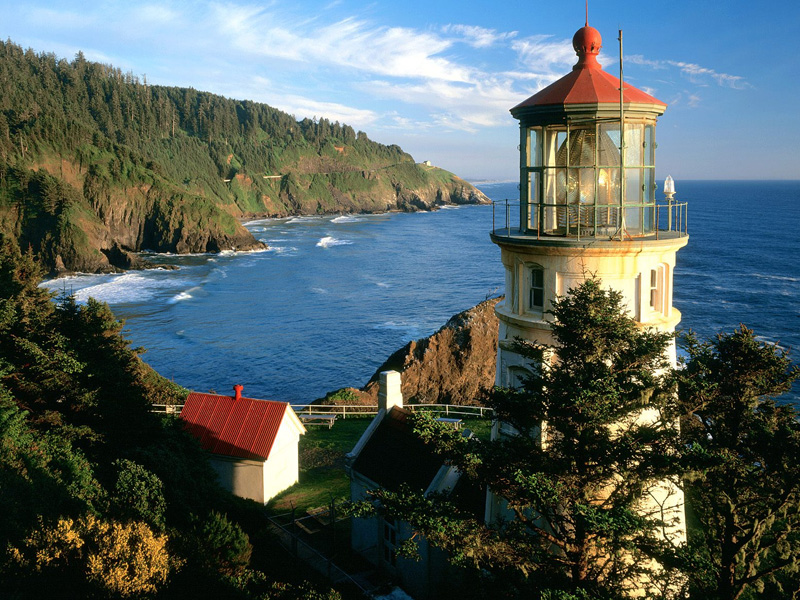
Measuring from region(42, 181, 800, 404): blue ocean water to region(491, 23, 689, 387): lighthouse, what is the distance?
63.1 ft

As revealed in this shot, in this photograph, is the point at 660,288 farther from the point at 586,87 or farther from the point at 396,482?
the point at 396,482

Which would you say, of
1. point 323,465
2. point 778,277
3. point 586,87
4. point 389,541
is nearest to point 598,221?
point 586,87

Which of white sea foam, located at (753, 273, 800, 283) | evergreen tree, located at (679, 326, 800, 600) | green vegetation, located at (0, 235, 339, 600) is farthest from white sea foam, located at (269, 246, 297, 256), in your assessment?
evergreen tree, located at (679, 326, 800, 600)

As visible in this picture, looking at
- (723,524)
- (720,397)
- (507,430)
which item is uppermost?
(720,397)

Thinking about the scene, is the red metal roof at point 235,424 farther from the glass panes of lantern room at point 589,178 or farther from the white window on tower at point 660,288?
the white window on tower at point 660,288

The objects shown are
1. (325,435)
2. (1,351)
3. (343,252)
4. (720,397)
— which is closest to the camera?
(720,397)

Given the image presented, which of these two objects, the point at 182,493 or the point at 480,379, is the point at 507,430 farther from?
the point at 480,379

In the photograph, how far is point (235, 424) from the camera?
60.4ft

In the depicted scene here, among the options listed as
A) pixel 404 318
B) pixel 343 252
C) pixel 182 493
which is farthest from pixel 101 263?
pixel 182 493

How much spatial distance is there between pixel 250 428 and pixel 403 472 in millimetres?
6390

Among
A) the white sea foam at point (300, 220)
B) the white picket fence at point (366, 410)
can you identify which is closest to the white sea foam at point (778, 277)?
the white picket fence at point (366, 410)

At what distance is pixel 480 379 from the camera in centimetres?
2830

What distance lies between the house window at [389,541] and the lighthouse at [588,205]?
553 cm

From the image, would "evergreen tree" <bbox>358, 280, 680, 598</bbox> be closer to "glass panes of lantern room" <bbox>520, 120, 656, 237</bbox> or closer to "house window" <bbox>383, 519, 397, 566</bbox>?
"glass panes of lantern room" <bbox>520, 120, 656, 237</bbox>
